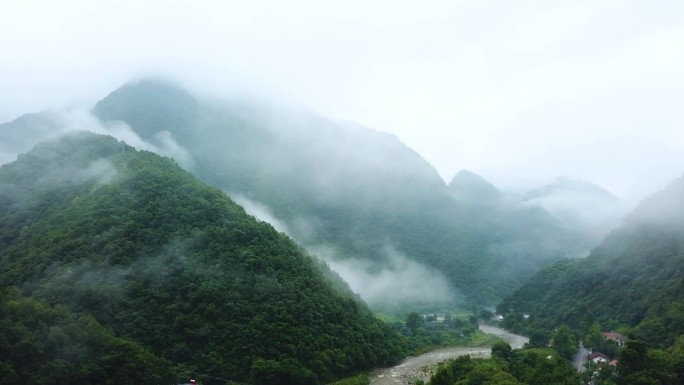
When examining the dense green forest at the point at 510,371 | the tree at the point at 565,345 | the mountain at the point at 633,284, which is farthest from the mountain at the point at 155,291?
the mountain at the point at 633,284

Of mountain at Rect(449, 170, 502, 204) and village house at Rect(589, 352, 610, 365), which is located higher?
mountain at Rect(449, 170, 502, 204)

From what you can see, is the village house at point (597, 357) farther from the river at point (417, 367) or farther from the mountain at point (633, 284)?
the river at point (417, 367)

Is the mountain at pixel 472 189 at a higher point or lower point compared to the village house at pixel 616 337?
higher

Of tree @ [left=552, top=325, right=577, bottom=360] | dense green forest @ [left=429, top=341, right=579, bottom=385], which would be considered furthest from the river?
tree @ [left=552, top=325, right=577, bottom=360]

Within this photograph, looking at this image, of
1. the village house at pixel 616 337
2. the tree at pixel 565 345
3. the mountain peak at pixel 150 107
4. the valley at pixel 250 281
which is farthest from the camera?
the mountain peak at pixel 150 107

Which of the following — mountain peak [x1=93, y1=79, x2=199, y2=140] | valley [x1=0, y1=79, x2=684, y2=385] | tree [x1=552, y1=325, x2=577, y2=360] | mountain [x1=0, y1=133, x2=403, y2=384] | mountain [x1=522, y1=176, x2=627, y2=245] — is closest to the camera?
Result: mountain [x1=0, y1=133, x2=403, y2=384]

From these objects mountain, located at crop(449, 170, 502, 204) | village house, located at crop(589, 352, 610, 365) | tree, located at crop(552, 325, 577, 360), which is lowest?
village house, located at crop(589, 352, 610, 365)

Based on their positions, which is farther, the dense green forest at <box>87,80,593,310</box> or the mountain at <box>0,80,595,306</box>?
the dense green forest at <box>87,80,593,310</box>

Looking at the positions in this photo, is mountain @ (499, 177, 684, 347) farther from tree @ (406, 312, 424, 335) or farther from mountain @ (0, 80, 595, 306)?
mountain @ (0, 80, 595, 306)

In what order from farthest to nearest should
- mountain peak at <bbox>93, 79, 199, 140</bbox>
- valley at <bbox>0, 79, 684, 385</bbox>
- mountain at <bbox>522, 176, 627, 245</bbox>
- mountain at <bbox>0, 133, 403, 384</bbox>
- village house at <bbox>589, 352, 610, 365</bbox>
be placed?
mountain at <bbox>522, 176, 627, 245</bbox> → mountain peak at <bbox>93, 79, 199, 140</bbox> → village house at <bbox>589, 352, 610, 365</bbox> → valley at <bbox>0, 79, 684, 385</bbox> → mountain at <bbox>0, 133, 403, 384</bbox>
